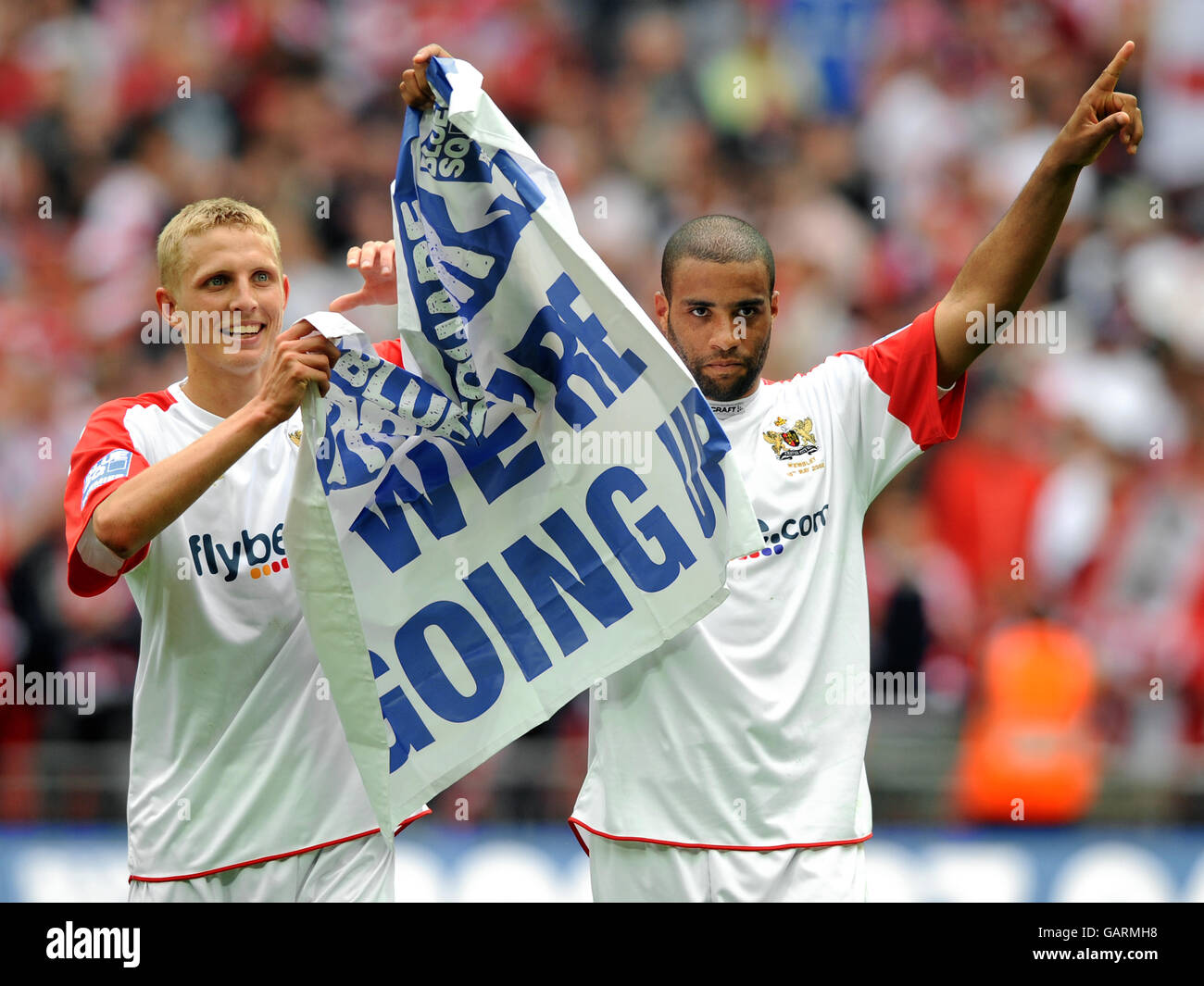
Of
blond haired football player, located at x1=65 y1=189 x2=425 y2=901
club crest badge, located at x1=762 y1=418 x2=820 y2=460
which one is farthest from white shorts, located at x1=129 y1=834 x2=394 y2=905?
club crest badge, located at x1=762 y1=418 x2=820 y2=460

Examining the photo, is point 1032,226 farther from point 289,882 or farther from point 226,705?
point 289,882

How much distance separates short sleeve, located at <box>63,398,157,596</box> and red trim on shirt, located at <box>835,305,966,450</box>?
1.80m

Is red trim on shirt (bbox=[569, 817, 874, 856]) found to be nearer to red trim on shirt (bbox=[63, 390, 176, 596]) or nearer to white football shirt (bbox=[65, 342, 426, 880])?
white football shirt (bbox=[65, 342, 426, 880])

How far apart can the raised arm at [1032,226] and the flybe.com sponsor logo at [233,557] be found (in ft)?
5.47

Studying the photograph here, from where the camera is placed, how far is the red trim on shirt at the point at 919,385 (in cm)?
375

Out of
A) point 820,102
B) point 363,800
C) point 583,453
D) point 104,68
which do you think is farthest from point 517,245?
point 104,68

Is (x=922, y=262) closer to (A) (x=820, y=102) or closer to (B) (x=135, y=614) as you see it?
(A) (x=820, y=102)

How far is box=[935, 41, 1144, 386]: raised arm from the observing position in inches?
136

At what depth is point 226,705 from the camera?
362 centimetres

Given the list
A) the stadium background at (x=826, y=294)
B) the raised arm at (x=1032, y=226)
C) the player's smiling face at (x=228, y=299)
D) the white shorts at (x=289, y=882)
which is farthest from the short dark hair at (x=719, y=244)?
the stadium background at (x=826, y=294)

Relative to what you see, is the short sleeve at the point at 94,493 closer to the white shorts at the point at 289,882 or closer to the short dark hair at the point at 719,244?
the white shorts at the point at 289,882

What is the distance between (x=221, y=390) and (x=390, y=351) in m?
0.43

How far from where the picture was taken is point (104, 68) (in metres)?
9.76
